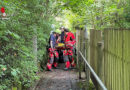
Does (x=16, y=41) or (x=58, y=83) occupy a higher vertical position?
(x=16, y=41)

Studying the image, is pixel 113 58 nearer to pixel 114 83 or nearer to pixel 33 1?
pixel 114 83

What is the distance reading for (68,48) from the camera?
11531 mm

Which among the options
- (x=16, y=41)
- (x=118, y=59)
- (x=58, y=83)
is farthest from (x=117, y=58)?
Result: (x=58, y=83)

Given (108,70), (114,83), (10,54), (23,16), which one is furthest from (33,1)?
(114,83)

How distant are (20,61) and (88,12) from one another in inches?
185

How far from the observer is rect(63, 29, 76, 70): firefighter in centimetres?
1104

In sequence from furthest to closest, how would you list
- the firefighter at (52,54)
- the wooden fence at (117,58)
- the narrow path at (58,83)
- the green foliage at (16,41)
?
the firefighter at (52,54), the narrow path at (58,83), the green foliage at (16,41), the wooden fence at (117,58)

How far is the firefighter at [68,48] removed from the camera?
Answer: 11.0 meters

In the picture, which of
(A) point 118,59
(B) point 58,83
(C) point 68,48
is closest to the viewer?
(A) point 118,59

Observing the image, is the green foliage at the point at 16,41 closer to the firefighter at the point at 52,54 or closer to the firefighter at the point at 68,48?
the firefighter at the point at 52,54

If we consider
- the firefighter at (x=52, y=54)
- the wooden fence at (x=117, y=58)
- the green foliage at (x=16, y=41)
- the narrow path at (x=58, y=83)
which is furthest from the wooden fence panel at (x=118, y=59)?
the firefighter at (x=52, y=54)

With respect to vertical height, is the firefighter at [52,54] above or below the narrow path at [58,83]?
above

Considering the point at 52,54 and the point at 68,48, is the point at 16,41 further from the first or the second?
the point at 68,48

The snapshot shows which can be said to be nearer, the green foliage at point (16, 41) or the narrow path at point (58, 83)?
the green foliage at point (16, 41)
